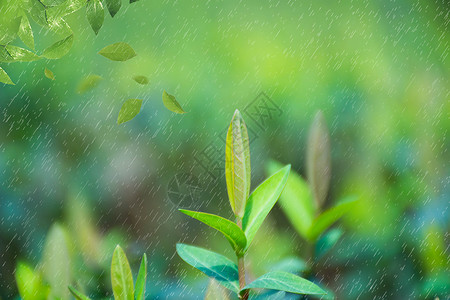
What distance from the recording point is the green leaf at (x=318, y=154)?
0.72m

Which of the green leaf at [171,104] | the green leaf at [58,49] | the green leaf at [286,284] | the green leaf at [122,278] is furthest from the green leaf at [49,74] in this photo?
the green leaf at [286,284]

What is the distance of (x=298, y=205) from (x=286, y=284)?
17 centimetres

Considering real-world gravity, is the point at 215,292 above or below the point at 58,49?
below

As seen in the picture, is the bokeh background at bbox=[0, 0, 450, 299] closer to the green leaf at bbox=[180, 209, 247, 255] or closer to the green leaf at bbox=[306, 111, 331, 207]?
the green leaf at bbox=[306, 111, 331, 207]

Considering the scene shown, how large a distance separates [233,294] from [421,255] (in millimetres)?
262

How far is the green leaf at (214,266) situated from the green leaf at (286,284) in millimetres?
36

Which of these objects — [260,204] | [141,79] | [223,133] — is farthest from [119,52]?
[260,204]

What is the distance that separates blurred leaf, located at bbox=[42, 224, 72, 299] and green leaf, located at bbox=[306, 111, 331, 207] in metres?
0.36

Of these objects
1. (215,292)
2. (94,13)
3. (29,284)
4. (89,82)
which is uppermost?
(94,13)

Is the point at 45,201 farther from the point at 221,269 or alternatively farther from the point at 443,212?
the point at 443,212

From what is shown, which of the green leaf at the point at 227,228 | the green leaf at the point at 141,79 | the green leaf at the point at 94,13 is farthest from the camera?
the green leaf at the point at 141,79

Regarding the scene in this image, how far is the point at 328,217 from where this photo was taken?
2.32ft

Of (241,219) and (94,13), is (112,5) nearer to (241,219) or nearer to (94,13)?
(94,13)

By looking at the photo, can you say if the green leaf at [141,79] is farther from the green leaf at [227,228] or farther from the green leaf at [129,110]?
the green leaf at [227,228]
